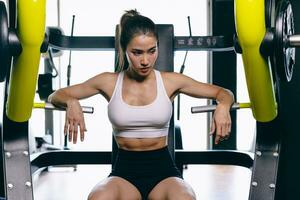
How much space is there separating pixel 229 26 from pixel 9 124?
11.6ft

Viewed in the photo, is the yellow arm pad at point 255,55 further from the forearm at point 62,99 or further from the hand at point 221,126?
the forearm at point 62,99

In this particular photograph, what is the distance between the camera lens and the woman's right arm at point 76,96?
5.40ft

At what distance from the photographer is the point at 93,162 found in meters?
2.63

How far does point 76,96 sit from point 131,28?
0.35 meters

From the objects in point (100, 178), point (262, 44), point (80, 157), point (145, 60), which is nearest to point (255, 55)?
point (262, 44)

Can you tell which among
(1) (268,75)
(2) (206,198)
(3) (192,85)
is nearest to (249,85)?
(1) (268,75)

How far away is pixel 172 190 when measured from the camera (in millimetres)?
1774

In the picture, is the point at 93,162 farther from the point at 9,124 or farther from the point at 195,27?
the point at 195,27

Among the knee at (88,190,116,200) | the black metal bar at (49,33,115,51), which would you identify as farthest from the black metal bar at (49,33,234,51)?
the knee at (88,190,116,200)

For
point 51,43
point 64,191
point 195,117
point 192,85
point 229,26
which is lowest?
point 64,191

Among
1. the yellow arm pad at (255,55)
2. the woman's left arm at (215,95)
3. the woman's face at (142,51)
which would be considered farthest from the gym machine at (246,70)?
the woman's face at (142,51)

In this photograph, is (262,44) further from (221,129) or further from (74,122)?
(74,122)

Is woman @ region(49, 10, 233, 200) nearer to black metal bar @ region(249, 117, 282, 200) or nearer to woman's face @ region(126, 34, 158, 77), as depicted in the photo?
woman's face @ region(126, 34, 158, 77)

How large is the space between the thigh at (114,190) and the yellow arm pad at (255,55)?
57 centimetres
